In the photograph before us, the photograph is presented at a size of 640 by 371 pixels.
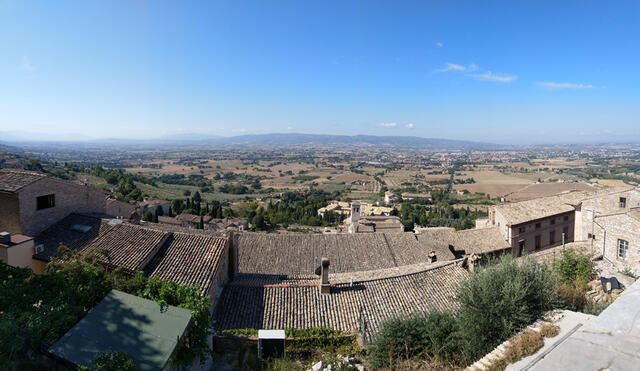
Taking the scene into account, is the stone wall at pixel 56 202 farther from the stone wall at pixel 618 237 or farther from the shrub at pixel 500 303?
the stone wall at pixel 618 237

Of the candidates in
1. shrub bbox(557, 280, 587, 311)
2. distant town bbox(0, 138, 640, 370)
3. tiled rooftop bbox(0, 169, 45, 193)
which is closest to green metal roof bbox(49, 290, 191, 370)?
distant town bbox(0, 138, 640, 370)

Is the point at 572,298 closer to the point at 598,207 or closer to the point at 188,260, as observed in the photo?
the point at 188,260

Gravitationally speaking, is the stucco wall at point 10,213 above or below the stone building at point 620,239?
above

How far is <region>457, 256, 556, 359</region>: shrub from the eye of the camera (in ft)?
23.5

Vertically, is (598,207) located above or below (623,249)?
above

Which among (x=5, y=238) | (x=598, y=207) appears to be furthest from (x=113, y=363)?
(x=598, y=207)

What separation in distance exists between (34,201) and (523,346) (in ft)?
52.6

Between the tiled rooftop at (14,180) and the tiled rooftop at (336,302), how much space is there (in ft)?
27.5

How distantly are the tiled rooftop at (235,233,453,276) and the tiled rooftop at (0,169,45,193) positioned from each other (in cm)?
890

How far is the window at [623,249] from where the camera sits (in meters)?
16.8

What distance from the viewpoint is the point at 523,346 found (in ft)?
18.6

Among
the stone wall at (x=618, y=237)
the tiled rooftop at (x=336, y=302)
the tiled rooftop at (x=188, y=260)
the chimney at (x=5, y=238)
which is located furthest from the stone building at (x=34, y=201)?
the stone wall at (x=618, y=237)

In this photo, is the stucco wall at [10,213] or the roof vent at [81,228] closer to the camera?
the stucco wall at [10,213]

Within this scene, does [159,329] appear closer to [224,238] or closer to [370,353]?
[370,353]
